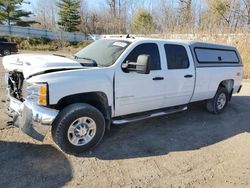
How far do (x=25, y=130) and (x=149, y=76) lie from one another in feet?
7.68

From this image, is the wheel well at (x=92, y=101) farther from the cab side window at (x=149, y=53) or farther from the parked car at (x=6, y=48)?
the parked car at (x=6, y=48)

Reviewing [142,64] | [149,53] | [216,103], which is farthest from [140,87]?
[216,103]

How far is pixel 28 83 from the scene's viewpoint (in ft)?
13.0

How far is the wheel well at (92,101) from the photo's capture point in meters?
4.26

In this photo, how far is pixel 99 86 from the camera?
171 inches

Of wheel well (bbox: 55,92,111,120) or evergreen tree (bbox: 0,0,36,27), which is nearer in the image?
wheel well (bbox: 55,92,111,120)

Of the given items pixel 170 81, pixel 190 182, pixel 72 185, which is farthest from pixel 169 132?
pixel 72 185

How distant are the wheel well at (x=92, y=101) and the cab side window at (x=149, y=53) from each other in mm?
896

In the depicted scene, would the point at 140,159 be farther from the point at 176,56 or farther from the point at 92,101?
the point at 176,56

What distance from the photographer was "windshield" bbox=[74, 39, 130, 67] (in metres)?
4.76

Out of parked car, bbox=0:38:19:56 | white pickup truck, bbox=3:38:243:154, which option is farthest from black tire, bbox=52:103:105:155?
parked car, bbox=0:38:19:56

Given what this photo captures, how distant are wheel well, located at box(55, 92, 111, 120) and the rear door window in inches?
107

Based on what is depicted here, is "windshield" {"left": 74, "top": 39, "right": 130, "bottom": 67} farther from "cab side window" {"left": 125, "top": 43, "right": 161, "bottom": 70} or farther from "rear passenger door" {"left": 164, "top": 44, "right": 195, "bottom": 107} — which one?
"rear passenger door" {"left": 164, "top": 44, "right": 195, "bottom": 107}

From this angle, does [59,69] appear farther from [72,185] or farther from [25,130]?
[72,185]
